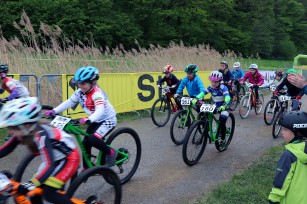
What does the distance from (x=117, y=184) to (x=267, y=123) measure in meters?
7.86

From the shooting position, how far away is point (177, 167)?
255 inches

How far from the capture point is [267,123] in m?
10.9

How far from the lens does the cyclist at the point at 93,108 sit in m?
4.77

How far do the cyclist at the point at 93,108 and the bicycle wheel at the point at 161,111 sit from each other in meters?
4.98

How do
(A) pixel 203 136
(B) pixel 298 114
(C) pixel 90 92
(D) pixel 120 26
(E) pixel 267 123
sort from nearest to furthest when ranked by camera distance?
1. (B) pixel 298 114
2. (C) pixel 90 92
3. (A) pixel 203 136
4. (E) pixel 267 123
5. (D) pixel 120 26

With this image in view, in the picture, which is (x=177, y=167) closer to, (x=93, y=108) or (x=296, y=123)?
(x=93, y=108)

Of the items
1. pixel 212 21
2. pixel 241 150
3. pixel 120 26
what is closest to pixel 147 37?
pixel 120 26

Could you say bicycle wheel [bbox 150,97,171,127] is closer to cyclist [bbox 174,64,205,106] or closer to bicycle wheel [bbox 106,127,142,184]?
cyclist [bbox 174,64,205,106]

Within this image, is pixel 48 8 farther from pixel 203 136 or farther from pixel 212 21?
pixel 203 136

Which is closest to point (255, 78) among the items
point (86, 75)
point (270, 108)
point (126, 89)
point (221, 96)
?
point (270, 108)

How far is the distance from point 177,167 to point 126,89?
18.3 feet

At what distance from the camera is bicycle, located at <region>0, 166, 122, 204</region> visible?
117 inches

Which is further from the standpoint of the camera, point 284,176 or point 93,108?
point 93,108

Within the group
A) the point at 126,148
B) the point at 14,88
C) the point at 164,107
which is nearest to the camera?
the point at 126,148
